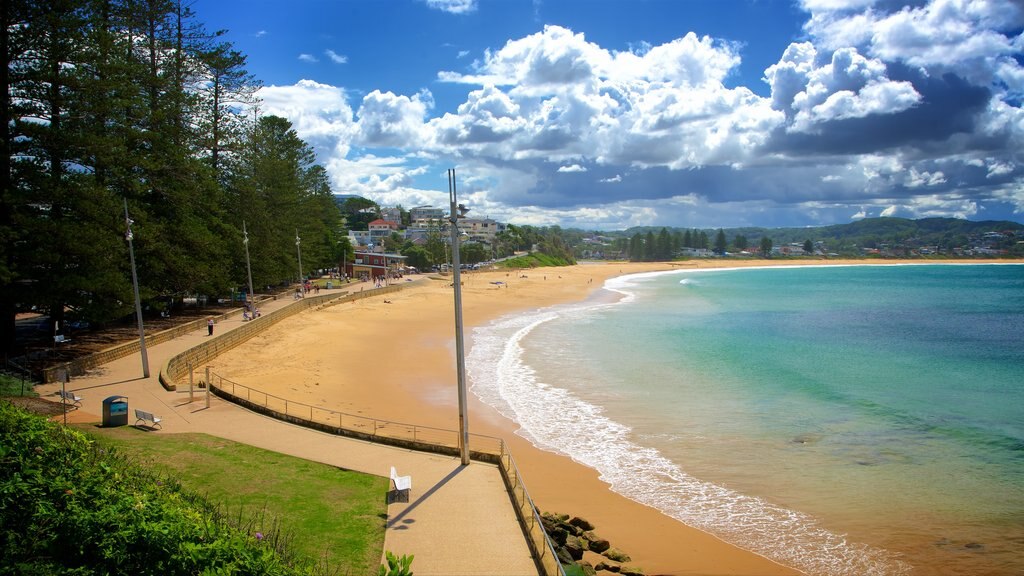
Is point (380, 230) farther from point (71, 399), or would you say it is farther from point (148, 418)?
point (148, 418)

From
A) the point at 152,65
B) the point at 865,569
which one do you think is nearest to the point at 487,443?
the point at 865,569

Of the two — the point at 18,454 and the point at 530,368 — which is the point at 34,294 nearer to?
the point at 18,454

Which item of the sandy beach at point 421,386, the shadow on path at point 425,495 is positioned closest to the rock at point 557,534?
the sandy beach at point 421,386

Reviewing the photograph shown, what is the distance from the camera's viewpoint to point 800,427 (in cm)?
1956

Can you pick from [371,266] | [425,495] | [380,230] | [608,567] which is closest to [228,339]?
[425,495]

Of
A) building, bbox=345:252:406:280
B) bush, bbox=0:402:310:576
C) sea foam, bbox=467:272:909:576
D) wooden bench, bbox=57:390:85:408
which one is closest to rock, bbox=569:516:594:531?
sea foam, bbox=467:272:909:576

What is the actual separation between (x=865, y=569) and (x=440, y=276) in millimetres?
73147

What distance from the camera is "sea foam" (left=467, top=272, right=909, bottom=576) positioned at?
1166 cm

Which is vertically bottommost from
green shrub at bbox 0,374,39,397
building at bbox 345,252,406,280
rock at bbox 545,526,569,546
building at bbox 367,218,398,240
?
rock at bbox 545,526,569,546

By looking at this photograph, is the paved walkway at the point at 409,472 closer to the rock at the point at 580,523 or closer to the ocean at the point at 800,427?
the rock at the point at 580,523

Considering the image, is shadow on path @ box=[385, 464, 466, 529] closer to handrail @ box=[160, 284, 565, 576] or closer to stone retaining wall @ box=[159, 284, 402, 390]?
handrail @ box=[160, 284, 565, 576]

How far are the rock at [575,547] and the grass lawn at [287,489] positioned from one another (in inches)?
133

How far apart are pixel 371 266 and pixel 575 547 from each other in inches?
2921

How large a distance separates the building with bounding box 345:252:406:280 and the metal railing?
2230 inches
